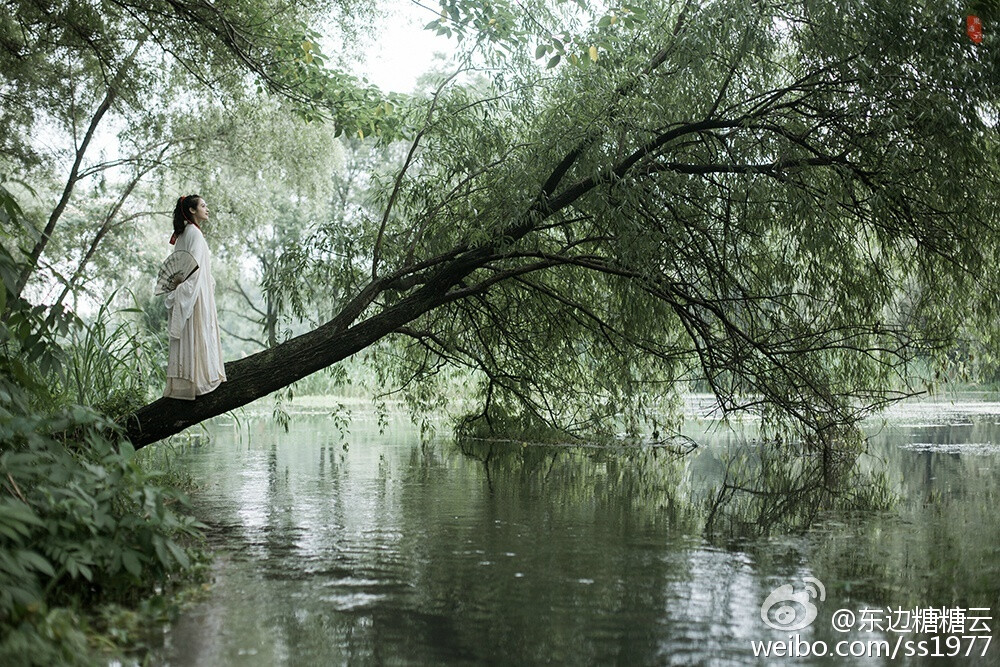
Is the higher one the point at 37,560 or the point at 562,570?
the point at 37,560

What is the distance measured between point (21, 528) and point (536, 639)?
1946 millimetres

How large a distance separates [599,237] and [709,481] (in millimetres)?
2708

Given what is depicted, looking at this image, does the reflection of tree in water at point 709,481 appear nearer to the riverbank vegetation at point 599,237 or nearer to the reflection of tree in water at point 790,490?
the reflection of tree in water at point 790,490

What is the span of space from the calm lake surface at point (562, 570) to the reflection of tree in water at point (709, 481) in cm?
7

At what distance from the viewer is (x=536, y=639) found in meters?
3.78

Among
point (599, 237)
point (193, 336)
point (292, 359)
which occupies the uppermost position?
point (599, 237)

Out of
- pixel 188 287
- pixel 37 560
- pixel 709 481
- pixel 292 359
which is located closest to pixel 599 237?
pixel 292 359

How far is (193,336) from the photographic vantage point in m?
6.75

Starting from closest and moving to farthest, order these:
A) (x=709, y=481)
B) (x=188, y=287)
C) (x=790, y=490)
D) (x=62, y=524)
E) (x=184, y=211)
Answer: (x=62, y=524) → (x=188, y=287) → (x=184, y=211) → (x=790, y=490) → (x=709, y=481)

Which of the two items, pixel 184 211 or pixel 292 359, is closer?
pixel 184 211

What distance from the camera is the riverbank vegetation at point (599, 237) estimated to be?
499 centimetres

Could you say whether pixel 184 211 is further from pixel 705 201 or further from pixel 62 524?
pixel 705 201

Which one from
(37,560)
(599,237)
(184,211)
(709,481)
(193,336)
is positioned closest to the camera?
(37,560)

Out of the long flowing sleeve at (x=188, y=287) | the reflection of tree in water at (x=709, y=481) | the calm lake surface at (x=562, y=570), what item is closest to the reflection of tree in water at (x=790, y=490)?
the reflection of tree in water at (x=709, y=481)
